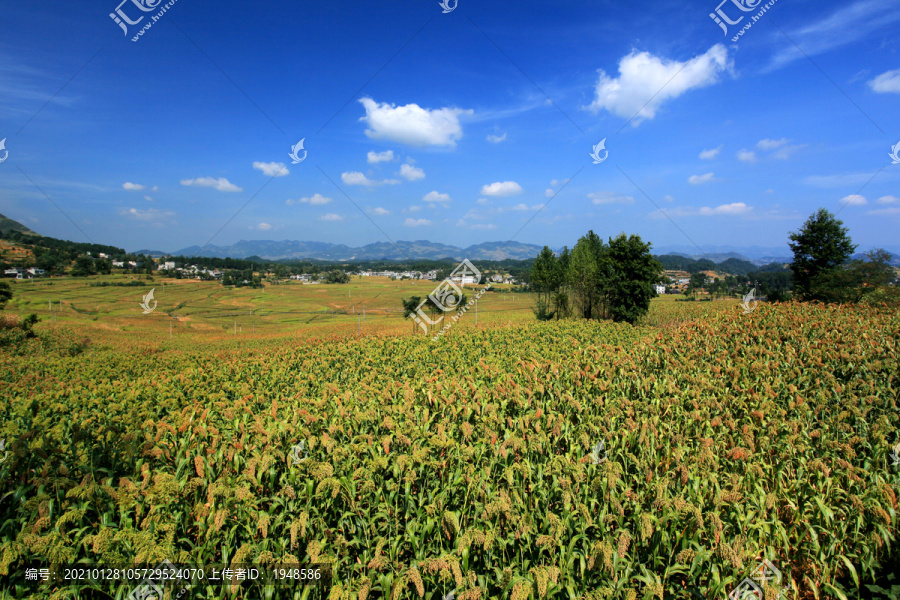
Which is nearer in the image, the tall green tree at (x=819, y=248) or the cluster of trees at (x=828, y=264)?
the cluster of trees at (x=828, y=264)

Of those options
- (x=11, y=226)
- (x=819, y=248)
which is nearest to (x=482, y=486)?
→ (x=819, y=248)

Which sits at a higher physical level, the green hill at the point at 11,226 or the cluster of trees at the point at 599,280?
the green hill at the point at 11,226

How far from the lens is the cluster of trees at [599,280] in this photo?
1362 inches

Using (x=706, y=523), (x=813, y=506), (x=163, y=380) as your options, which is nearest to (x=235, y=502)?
(x=706, y=523)

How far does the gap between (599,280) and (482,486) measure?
35381 millimetres

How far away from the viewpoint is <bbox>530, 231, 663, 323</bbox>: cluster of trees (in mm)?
34594

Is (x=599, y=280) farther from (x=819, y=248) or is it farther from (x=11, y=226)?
(x=11, y=226)

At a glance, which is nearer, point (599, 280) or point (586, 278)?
point (599, 280)

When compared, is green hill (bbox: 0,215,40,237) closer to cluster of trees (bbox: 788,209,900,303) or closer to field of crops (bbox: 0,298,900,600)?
field of crops (bbox: 0,298,900,600)

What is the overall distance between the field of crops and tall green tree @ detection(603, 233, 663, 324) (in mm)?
26979

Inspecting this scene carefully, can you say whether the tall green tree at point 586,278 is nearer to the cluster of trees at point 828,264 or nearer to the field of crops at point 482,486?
the cluster of trees at point 828,264

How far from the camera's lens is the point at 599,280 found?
36438mm

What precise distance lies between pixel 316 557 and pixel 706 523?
361 cm

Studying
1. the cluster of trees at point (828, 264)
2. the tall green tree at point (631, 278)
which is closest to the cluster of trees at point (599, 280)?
the tall green tree at point (631, 278)
